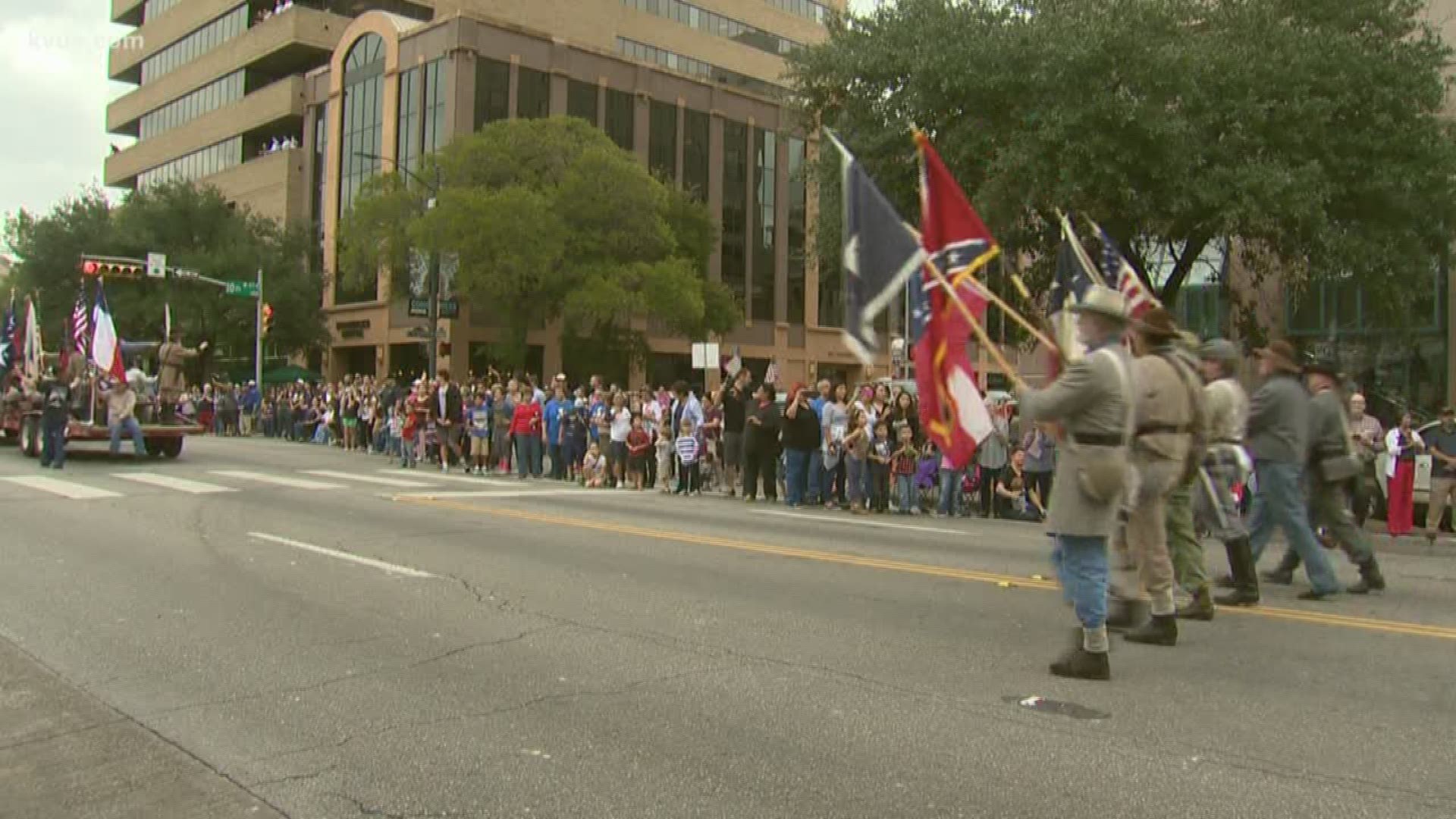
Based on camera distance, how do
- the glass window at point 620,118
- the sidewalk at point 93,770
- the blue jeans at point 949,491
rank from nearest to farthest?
the sidewalk at point 93,770 < the blue jeans at point 949,491 < the glass window at point 620,118

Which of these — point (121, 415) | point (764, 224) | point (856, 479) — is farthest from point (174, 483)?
point (764, 224)

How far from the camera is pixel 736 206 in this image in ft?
194

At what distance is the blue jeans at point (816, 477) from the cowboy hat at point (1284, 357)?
8.06 meters

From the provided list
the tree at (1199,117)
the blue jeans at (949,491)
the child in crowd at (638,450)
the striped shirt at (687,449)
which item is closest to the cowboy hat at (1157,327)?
the blue jeans at (949,491)

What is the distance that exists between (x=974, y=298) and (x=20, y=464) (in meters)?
17.9

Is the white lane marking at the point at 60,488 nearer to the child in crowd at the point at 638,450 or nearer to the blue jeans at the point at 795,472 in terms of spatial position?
the child in crowd at the point at 638,450

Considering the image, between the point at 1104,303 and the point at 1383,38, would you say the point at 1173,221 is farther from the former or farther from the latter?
the point at 1104,303

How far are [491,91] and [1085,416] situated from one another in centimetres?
4686

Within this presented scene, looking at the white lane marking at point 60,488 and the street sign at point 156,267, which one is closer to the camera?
the white lane marking at point 60,488

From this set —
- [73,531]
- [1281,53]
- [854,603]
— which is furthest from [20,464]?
[1281,53]

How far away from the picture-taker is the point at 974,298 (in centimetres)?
648

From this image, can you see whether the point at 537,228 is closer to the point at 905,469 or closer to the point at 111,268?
the point at 111,268

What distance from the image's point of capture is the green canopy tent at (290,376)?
49.2 metres

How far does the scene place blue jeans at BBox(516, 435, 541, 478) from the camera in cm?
2053
